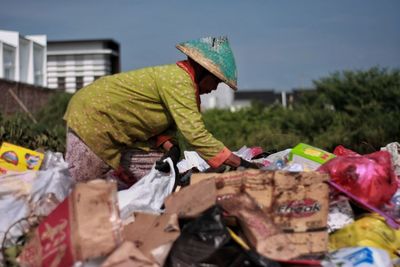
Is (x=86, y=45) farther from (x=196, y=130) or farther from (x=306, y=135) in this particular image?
(x=196, y=130)

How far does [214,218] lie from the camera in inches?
103

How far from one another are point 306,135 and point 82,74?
12.6m

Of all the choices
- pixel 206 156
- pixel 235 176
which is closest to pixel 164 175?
pixel 206 156

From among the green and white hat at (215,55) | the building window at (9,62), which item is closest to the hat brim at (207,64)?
the green and white hat at (215,55)

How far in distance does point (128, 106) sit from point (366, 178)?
1.43 m

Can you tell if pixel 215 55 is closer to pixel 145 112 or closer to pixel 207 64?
pixel 207 64

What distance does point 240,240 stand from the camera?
2711 millimetres

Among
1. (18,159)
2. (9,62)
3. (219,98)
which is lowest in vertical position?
(219,98)

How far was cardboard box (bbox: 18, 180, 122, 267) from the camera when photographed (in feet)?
8.18

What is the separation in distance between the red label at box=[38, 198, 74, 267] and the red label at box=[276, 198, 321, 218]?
39.2 inches

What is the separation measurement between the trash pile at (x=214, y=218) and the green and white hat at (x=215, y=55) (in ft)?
1.87

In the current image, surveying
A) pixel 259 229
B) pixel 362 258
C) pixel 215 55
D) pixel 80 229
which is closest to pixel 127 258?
pixel 80 229

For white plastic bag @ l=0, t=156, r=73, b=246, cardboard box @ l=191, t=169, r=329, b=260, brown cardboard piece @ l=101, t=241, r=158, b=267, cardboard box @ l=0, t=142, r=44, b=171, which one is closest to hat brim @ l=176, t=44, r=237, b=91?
cardboard box @ l=191, t=169, r=329, b=260

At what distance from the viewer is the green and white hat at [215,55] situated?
3.37m
